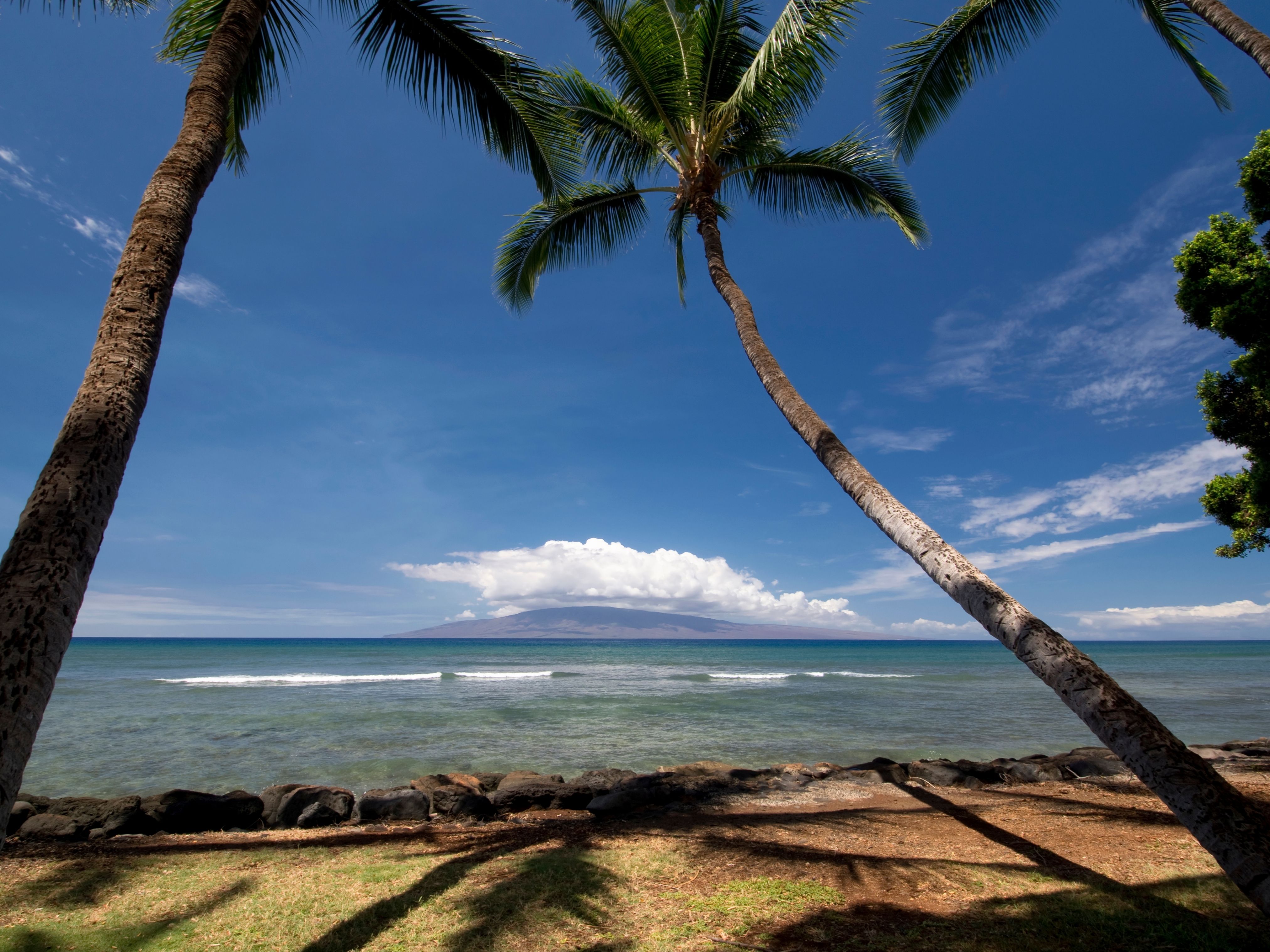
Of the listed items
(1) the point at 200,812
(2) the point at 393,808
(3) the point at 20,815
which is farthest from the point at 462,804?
(3) the point at 20,815

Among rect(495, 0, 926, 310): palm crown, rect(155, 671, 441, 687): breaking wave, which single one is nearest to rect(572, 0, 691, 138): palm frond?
rect(495, 0, 926, 310): palm crown

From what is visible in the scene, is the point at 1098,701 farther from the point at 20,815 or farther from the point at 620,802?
the point at 20,815

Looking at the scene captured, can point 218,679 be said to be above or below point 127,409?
below

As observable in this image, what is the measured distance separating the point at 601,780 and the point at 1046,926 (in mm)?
5526

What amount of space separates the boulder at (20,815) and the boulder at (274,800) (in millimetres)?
2189

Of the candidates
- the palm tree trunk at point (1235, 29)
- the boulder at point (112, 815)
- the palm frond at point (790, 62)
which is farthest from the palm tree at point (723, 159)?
the boulder at point (112, 815)

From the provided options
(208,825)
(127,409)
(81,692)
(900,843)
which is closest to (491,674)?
(81,692)

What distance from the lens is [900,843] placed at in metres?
5.57

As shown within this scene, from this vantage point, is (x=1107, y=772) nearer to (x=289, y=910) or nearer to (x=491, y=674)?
(x=289, y=910)

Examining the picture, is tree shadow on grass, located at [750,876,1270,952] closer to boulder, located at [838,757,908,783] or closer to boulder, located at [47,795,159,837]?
boulder, located at [838,757,908,783]

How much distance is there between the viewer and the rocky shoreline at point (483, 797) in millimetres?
6543

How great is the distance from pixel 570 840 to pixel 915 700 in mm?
20339

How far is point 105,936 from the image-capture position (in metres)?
3.69

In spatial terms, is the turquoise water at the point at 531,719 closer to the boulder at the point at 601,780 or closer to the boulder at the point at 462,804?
the boulder at the point at 601,780
